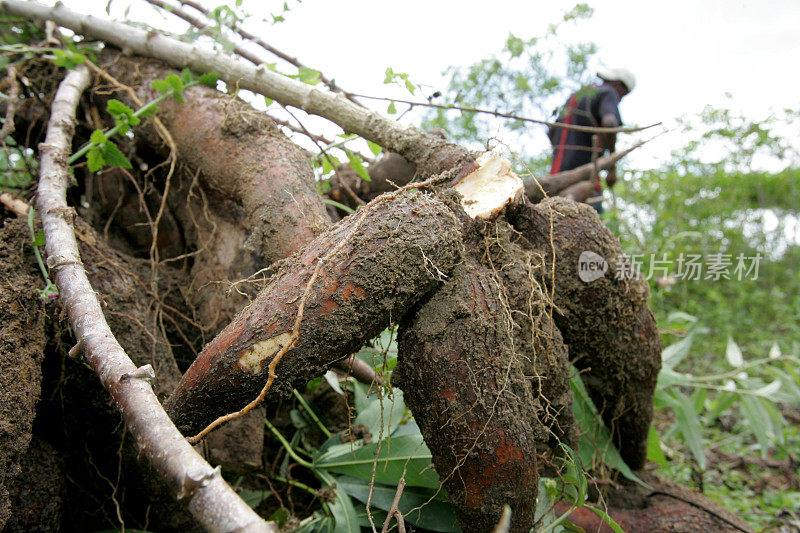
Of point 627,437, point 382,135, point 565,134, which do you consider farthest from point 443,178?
point 565,134

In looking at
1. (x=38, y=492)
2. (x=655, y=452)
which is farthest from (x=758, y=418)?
(x=38, y=492)

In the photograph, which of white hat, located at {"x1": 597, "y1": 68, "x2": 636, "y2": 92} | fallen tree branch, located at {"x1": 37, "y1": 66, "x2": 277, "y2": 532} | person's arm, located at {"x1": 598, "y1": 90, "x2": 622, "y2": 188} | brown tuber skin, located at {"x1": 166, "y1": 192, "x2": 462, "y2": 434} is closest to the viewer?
fallen tree branch, located at {"x1": 37, "y1": 66, "x2": 277, "y2": 532}

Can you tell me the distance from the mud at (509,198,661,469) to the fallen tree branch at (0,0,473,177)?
248 mm

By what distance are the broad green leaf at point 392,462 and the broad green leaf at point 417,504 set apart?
0.08 ft

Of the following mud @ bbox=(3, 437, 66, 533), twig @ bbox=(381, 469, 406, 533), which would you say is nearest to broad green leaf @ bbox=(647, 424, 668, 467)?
twig @ bbox=(381, 469, 406, 533)

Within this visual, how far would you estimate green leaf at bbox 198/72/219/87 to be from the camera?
135cm

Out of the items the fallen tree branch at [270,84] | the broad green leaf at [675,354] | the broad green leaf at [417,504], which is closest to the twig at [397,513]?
the broad green leaf at [417,504]

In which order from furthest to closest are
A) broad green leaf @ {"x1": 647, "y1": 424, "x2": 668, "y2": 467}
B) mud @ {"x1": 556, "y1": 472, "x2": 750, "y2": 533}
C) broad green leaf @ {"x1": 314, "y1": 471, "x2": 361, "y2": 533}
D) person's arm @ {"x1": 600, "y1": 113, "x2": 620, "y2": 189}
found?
person's arm @ {"x1": 600, "y1": 113, "x2": 620, "y2": 189} → broad green leaf @ {"x1": 647, "y1": 424, "x2": 668, "y2": 467} → mud @ {"x1": 556, "y1": 472, "x2": 750, "y2": 533} → broad green leaf @ {"x1": 314, "y1": 471, "x2": 361, "y2": 533}

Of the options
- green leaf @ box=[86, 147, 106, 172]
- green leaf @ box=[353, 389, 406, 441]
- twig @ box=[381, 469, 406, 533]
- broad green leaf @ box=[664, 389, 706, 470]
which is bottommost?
broad green leaf @ box=[664, 389, 706, 470]

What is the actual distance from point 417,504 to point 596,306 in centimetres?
60

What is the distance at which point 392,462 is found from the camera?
1123 mm

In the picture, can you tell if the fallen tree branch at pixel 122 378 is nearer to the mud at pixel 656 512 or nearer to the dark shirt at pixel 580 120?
the mud at pixel 656 512

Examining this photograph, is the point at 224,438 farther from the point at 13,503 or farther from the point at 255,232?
the point at 255,232

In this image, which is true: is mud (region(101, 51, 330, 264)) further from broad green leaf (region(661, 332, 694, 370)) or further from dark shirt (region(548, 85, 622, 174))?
dark shirt (region(548, 85, 622, 174))
